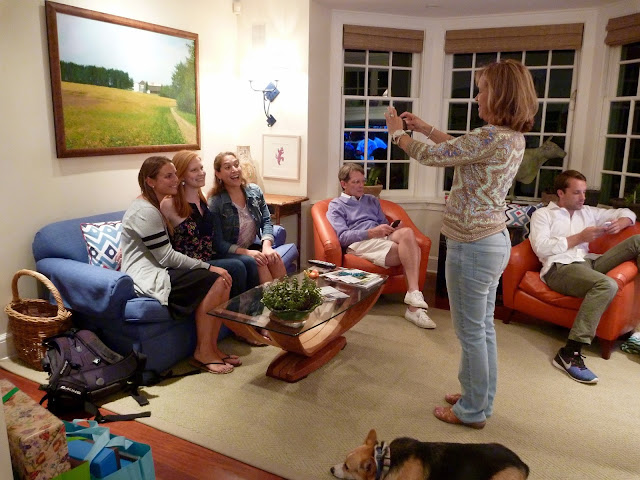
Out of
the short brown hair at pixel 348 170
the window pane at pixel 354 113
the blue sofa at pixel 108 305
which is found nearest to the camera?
the blue sofa at pixel 108 305

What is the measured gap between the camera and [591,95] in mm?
4461

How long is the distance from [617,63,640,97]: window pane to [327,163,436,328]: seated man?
2.12 meters

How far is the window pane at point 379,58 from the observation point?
16.0 feet

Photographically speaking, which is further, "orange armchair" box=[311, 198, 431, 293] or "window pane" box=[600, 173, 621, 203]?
"window pane" box=[600, 173, 621, 203]

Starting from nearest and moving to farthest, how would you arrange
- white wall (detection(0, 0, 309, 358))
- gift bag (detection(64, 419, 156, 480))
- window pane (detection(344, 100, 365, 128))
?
1. gift bag (detection(64, 419, 156, 480))
2. white wall (detection(0, 0, 309, 358))
3. window pane (detection(344, 100, 365, 128))

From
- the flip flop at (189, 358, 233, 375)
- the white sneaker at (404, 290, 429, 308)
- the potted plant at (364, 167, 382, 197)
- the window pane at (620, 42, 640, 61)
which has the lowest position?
the flip flop at (189, 358, 233, 375)

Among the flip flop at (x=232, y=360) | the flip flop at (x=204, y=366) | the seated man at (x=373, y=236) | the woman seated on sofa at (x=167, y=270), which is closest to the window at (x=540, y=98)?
the seated man at (x=373, y=236)

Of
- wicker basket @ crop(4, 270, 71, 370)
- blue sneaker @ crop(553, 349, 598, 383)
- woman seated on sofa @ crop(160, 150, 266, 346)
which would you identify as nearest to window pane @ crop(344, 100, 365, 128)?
woman seated on sofa @ crop(160, 150, 266, 346)

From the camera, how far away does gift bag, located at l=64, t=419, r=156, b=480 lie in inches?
72.8

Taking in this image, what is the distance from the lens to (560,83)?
15.2 feet

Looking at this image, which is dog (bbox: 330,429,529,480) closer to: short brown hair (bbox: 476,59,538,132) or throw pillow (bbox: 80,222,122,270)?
short brown hair (bbox: 476,59,538,132)

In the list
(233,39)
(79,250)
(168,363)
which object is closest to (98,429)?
(168,363)

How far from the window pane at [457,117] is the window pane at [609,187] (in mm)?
1265

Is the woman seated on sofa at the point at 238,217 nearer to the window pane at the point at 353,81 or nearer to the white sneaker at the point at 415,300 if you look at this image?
the white sneaker at the point at 415,300
